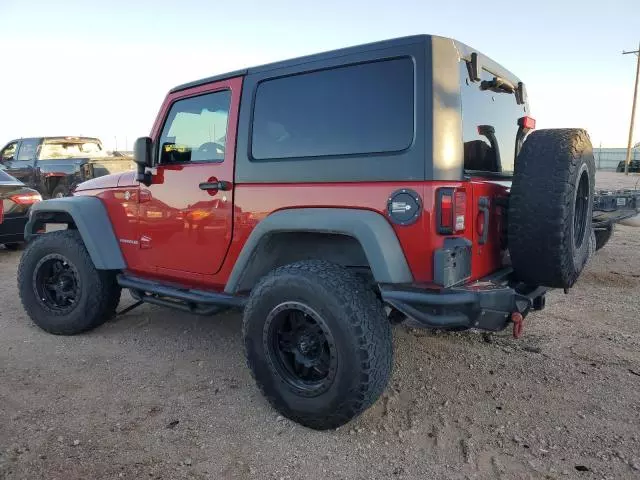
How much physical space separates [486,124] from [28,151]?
12629mm

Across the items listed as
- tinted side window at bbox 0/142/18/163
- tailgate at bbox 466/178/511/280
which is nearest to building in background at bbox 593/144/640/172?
tinted side window at bbox 0/142/18/163

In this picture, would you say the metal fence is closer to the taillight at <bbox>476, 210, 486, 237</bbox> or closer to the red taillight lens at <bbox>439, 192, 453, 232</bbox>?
the taillight at <bbox>476, 210, 486, 237</bbox>

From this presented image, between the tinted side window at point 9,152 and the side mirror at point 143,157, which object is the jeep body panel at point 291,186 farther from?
the tinted side window at point 9,152

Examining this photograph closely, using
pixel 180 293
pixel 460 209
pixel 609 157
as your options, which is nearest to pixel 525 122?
pixel 460 209

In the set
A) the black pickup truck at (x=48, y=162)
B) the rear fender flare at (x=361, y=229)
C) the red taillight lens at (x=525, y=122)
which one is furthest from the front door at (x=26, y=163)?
the red taillight lens at (x=525, y=122)

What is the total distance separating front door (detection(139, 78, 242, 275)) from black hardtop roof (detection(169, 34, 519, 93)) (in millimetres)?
48

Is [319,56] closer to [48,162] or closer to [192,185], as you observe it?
[192,185]

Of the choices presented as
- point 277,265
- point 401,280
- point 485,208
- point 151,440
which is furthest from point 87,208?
point 485,208

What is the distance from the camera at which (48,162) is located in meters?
12.3

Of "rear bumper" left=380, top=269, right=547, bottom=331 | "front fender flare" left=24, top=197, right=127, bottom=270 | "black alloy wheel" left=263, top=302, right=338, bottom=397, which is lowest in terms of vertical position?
"black alloy wheel" left=263, top=302, right=338, bottom=397

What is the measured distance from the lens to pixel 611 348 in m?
3.90

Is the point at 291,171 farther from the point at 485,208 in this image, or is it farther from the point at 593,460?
the point at 593,460

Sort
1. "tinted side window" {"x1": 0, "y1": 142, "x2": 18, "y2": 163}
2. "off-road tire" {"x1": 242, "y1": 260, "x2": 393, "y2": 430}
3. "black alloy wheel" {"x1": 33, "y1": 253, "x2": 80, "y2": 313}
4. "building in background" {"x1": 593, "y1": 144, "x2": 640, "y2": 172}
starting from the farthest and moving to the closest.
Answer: "building in background" {"x1": 593, "y1": 144, "x2": 640, "y2": 172} < "tinted side window" {"x1": 0, "y1": 142, "x2": 18, "y2": 163} < "black alloy wheel" {"x1": 33, "y1": 253, "x2": 80, "y2": 313} < "off-road tire" {"x1": 242, "y1": 260, "x2": 393, "y2": 430}

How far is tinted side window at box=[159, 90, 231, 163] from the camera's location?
350 cm
